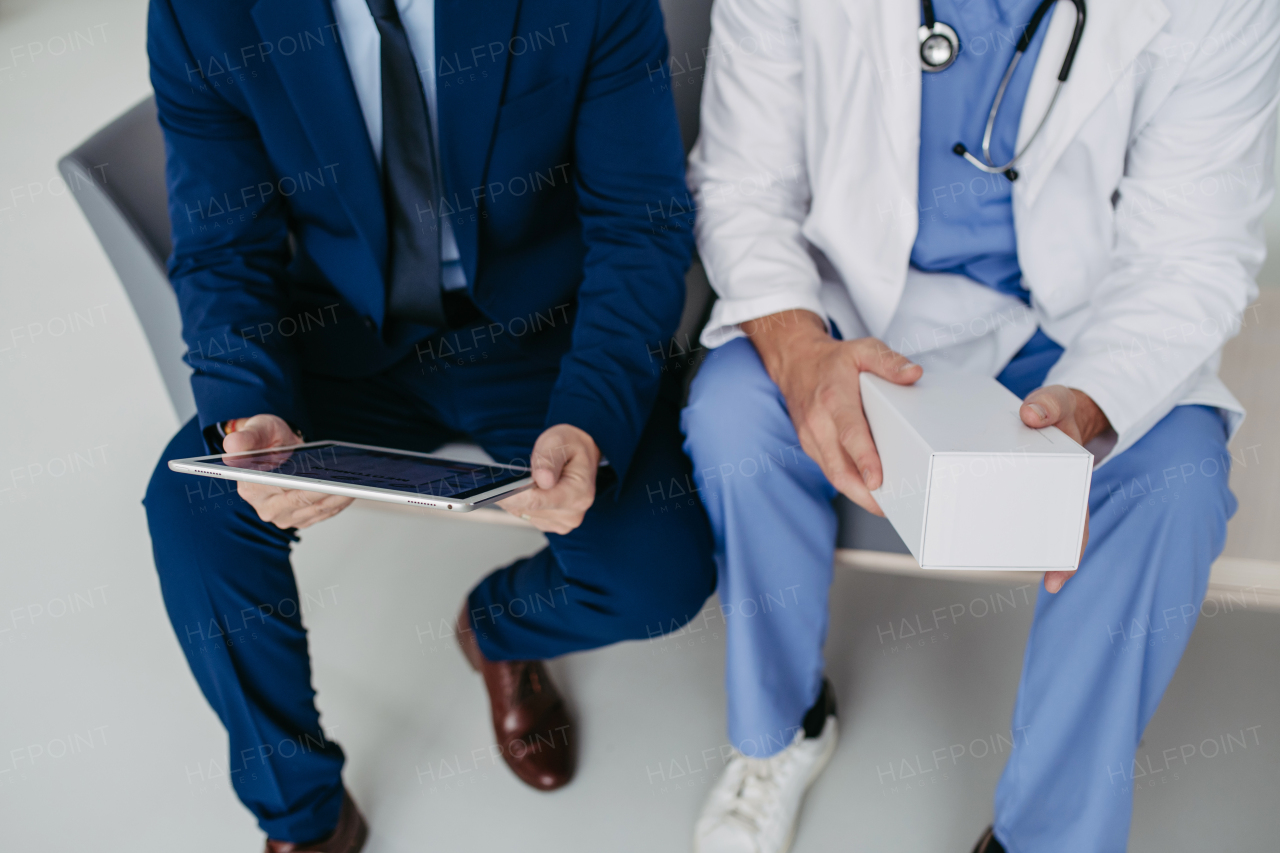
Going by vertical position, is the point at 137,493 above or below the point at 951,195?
below

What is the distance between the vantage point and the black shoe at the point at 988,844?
112cm

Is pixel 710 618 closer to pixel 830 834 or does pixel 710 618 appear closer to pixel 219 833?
pixel 830 834

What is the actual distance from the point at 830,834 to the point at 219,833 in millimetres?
887

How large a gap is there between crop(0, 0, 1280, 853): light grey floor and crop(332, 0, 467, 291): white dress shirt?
787 mm

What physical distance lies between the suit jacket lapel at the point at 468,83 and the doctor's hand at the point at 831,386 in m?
0.43

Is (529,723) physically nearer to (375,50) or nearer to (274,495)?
(274,495)

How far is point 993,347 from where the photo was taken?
1.24 meters

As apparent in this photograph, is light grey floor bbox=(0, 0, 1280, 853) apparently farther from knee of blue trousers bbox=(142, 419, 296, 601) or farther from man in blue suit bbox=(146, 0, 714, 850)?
knee of blue trousers bbox=(142, 419, 296, 601)

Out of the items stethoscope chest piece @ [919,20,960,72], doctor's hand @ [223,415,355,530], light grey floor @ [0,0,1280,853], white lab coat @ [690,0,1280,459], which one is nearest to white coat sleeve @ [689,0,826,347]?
A: white lab coat @ [690,0,1280,459]

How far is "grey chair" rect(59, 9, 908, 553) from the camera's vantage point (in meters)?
1.21

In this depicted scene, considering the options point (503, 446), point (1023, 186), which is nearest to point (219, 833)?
point (503, 446)

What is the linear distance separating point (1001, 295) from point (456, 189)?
772mm

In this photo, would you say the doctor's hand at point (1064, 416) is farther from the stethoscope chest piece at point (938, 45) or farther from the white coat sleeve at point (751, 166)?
the stethoscope chest piece at point (938, 45)

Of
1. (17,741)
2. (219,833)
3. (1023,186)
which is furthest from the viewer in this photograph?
(17,741)
